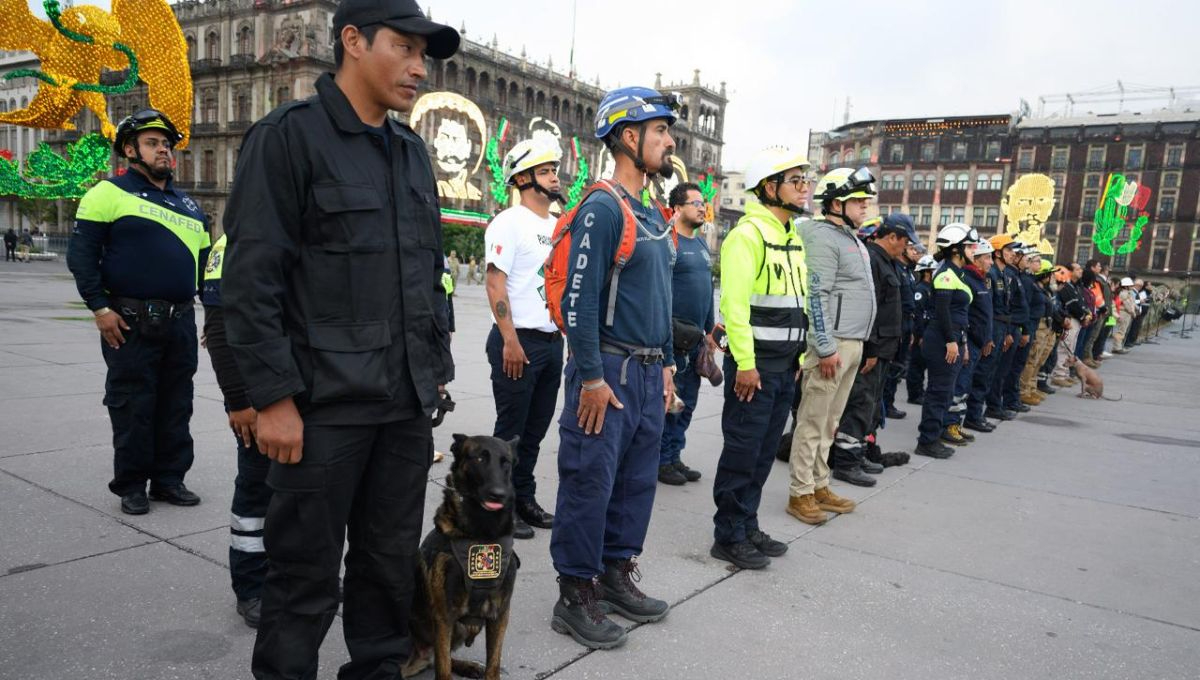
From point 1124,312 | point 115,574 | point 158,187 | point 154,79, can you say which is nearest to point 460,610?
point 115,574

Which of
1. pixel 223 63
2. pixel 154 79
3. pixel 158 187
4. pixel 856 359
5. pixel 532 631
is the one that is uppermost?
pixel 223 63

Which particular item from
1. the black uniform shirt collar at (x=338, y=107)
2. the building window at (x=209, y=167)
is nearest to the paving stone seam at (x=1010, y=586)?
the black uniform shirt collar at (x=338, y=107)

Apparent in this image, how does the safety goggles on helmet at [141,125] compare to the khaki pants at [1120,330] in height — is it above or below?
above

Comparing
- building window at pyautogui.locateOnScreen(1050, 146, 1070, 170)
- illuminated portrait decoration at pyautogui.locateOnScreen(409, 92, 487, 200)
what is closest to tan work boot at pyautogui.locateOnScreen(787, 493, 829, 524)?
illuminated portrait decoration at pyautogui.locateOnScreen(409, 92, 487, 200)

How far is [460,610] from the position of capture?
260 centimetres

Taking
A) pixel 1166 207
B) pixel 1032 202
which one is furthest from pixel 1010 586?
pixel 1166 207

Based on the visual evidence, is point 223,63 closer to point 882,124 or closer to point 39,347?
point 39,347

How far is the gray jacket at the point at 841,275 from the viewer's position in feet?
16.4

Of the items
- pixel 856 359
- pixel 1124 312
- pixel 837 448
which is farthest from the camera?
pixel 1124 312

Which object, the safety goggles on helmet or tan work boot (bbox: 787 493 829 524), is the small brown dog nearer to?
tan work boot (bbox: 787 493 829 524)

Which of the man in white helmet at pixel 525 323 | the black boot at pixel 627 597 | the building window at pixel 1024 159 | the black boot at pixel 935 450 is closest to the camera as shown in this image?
the black boot at pixel 627 597

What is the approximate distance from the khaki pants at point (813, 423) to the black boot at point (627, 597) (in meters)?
1.87

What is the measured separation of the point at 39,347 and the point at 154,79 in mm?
3821

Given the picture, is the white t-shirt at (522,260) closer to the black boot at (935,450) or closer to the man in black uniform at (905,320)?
the man in black uniform at (905,320)
